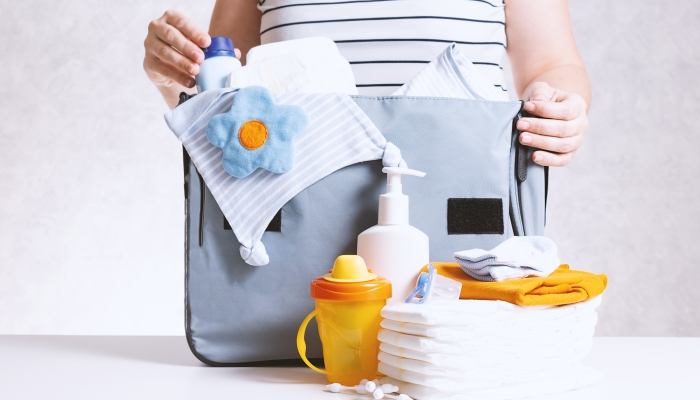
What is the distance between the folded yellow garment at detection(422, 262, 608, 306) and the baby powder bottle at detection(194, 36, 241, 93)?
303 millimetres

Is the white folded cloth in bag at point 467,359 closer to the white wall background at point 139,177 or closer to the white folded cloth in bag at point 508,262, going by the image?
the white folded cloth in bag at point 508,262

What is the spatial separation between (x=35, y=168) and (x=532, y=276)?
1454 millimetres

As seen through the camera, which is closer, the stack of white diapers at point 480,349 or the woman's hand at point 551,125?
the stack of white diapers at point 480,349

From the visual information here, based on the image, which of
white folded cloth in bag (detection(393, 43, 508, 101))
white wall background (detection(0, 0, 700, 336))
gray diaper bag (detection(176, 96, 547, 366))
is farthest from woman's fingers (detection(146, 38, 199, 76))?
white wall background (detection(0, 0, 700, 336))

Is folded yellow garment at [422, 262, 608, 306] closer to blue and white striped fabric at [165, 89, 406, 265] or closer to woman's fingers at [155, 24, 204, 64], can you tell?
blue and white striped fabric at [165, 89, 406, 265]

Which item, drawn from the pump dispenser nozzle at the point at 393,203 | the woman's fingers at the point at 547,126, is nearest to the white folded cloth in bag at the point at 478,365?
the pump dispenser nozzle at the point at 393,203

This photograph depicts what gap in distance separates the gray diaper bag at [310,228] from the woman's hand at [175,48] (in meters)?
0.12

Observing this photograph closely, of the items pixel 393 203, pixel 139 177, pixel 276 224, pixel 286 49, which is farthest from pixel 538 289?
pixel 139 177

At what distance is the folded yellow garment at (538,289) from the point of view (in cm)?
→ 51

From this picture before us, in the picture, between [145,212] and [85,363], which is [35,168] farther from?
[85,363]

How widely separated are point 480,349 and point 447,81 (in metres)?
0.30

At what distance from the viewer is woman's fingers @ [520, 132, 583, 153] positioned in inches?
26.2

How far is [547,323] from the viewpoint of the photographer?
52 centimetres

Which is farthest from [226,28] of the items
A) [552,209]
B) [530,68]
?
[552,209]
